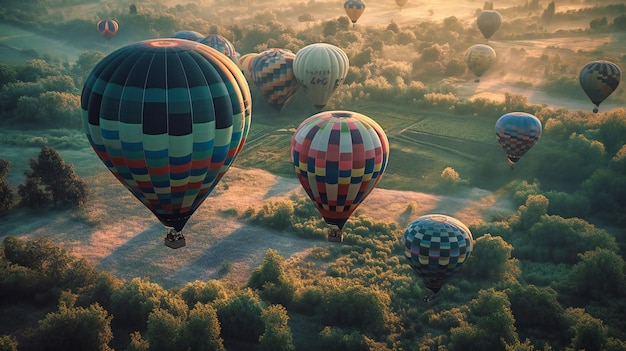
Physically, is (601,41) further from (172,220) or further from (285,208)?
(172,220)

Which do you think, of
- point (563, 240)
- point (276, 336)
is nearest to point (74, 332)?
point (276, 336)

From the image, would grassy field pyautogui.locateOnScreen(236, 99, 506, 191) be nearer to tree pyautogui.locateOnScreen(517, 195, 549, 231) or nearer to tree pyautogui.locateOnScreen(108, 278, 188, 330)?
tree pyautogui.locateOnScreen(517, 195, 549, 231)

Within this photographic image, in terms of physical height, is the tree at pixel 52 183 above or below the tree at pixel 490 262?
above

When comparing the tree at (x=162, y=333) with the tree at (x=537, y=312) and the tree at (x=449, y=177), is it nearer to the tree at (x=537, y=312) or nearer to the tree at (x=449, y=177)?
the tree at (x=537, y=312)

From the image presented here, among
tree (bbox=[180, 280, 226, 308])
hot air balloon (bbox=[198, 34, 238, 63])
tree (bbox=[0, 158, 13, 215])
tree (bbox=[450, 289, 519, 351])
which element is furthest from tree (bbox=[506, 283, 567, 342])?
hot air balloon (bbox=[198, 34, 238, 63])

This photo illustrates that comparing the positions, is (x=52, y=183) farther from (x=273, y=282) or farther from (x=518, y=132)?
(x=518, y=132)

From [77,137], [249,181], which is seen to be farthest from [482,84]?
[77,137]

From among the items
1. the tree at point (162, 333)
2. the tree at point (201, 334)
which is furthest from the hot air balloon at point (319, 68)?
the tree at point (162, 333)
